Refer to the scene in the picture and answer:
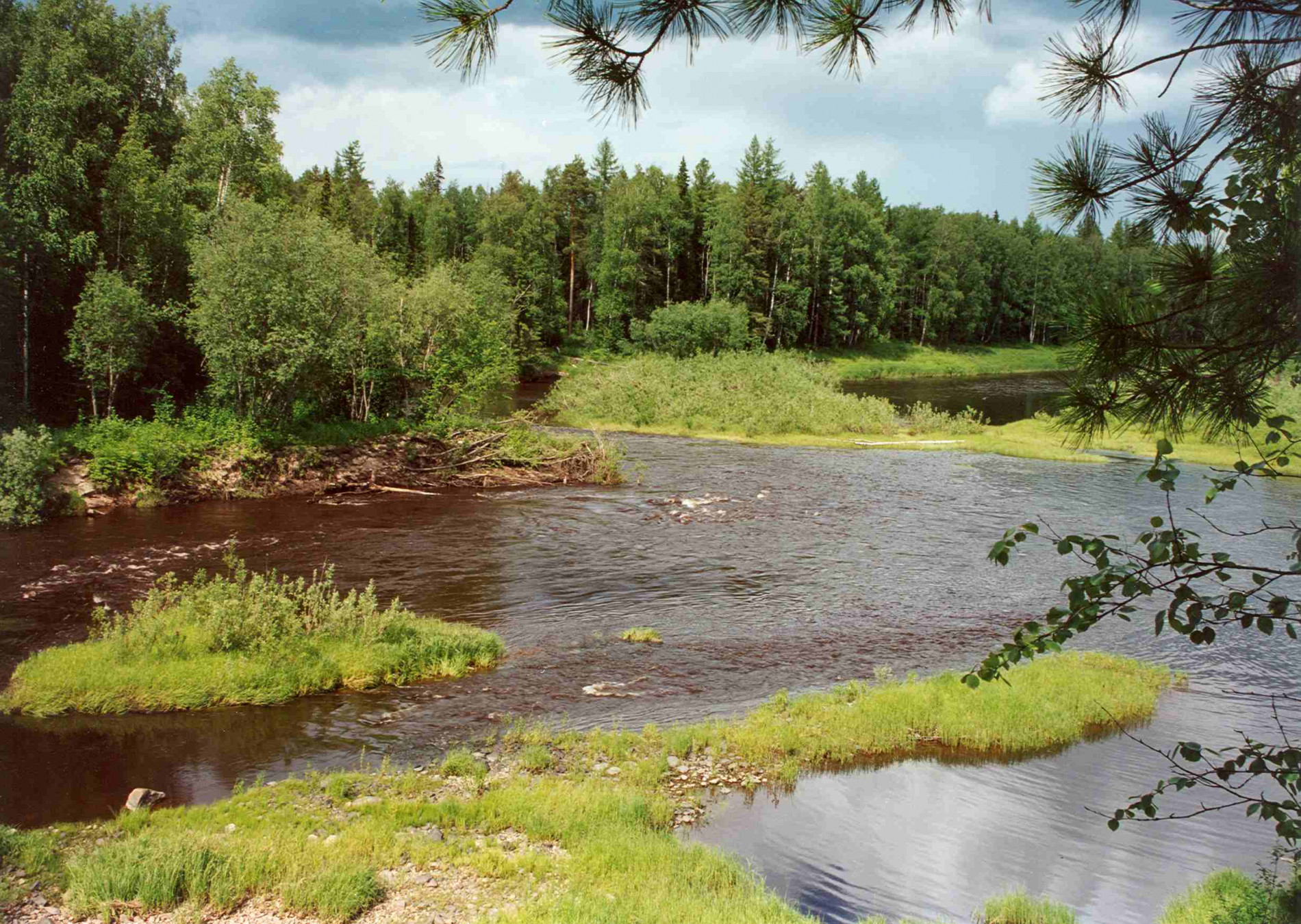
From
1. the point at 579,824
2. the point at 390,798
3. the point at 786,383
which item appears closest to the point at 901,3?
the point at 579,824

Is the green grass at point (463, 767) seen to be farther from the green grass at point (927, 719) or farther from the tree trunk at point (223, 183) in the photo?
the tree trunk at point (223, 183)

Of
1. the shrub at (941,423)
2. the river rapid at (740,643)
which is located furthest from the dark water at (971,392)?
the river rapid at (740,643)

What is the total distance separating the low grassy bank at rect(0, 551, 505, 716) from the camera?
12227 mm

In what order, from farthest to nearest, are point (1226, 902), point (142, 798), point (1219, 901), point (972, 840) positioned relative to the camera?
1. point (972, 840)
2. point (142, 798)
3. point (1219, 901)
4. point (1226, 902)

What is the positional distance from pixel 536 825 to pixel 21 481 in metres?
19.4

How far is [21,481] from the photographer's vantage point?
21.5 meters

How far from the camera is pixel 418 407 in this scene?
31.6m

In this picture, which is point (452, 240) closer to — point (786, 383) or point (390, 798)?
point (786, 383)

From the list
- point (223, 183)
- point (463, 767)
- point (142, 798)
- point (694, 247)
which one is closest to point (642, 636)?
point (463, 767)

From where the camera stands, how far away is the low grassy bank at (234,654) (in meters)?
12.2

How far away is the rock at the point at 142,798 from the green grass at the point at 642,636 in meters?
7.94

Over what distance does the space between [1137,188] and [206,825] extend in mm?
9852

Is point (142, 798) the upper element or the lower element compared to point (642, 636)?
lower

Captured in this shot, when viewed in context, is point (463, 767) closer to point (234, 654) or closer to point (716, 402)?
point (234, 654)
